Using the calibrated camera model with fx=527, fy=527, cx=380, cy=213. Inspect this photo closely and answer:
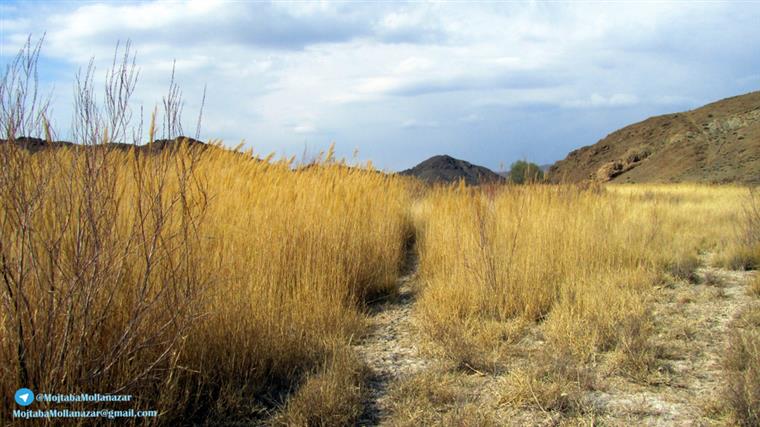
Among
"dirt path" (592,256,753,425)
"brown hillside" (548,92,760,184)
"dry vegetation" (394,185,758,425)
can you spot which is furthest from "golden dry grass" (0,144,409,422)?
"brown hillside" (548,92,760,184)

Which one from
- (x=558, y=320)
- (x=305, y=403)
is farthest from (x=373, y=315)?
(x=305, y=403)

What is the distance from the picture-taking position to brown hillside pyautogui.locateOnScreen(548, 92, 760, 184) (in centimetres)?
2541

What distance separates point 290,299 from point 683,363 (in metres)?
2.78

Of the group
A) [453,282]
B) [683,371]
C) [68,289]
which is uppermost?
[68,289]

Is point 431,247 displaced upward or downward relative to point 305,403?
upward

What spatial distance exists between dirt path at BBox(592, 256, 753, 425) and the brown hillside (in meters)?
20.6

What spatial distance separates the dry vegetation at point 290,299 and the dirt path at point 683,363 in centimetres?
4

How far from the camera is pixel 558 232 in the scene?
5.96 m

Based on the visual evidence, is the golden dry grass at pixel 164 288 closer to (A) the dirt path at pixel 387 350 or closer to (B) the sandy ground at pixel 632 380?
(A) the dirt path at pixel 387 350

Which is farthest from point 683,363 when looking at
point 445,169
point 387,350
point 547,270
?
point 445,169

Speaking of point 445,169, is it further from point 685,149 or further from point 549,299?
point 685,149

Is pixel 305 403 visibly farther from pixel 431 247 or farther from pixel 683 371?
pixel 431 247

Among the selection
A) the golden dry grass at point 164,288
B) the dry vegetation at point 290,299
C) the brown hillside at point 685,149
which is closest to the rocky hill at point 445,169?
the brown hillside at point 685,149

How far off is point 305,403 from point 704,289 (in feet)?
15.0
